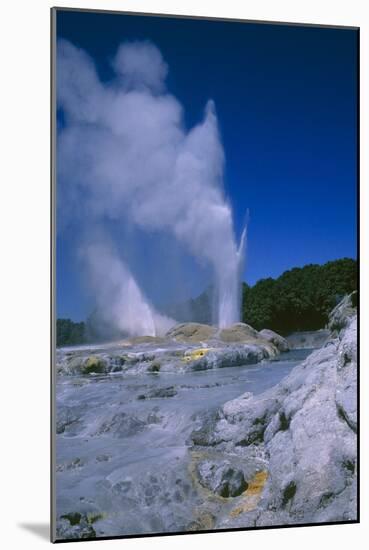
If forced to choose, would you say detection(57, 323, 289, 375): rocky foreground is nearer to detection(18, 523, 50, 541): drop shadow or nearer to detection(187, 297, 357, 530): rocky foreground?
detection(187, 297, 357, 530): rocky foreground

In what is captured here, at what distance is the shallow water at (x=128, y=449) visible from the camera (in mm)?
6586

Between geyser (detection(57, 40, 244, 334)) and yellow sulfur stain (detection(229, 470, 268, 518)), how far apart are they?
1084mm

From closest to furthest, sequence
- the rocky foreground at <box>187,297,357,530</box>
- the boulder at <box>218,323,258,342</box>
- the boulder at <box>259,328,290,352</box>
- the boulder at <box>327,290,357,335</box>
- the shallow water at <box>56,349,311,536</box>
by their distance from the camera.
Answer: the shallow water at <box>56,349,311,536</box> < the rocky foreground at <box>187,297,357,530</box> < the boulder at <box>218,323,258,342</box> < the boulder at <box>259,328,290,352</box> < the boulder at <box>327,290,357,335</box>

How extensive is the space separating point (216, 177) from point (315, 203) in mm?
771

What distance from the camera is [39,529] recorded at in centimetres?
677

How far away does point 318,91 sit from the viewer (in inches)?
284

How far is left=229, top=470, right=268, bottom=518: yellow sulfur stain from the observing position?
269 inches

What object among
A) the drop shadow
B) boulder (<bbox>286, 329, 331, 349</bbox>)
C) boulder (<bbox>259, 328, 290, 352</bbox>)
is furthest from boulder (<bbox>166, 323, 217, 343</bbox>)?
the drop shadow

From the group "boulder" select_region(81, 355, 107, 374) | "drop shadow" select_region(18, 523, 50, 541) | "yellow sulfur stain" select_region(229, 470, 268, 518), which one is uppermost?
"boulder" select_region(81, 355, 107, 374)

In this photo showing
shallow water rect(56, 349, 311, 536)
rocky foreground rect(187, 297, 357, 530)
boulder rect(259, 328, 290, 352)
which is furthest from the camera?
boulder rect(259, 328, 290, 352)

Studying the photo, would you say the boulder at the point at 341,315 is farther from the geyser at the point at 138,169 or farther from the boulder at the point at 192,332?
the boulder at the point at 192,332

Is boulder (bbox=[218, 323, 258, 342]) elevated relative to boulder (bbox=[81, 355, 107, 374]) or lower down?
elevated

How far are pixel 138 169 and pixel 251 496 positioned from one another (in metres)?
2.31

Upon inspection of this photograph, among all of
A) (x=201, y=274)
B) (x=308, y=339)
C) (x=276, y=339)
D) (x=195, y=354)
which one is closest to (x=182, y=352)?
(x=195, y=354)
